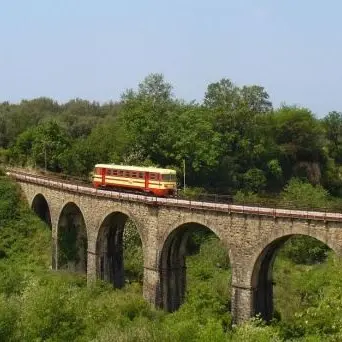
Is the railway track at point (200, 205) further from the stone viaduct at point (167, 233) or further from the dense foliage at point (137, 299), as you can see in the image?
the dense foliage at point (137, 299)

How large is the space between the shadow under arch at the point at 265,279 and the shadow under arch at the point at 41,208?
29.6 metres

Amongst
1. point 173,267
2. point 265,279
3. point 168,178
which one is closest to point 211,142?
point 168,178

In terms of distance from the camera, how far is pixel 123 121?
7475 cm

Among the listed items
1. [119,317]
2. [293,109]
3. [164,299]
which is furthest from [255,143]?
[119,317]

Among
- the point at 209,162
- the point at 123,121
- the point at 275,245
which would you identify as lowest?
the point at 275,245

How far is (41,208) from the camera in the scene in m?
62.7

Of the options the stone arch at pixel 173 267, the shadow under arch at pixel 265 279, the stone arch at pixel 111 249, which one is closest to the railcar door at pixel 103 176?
the stone arch at pixel 111 249

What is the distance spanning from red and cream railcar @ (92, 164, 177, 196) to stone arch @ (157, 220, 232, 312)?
5.18 m

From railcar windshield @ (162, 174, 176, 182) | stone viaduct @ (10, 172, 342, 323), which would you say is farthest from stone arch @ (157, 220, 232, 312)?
railcar windshield @ (162, 174, 176, 182)

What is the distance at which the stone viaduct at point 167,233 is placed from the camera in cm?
3597

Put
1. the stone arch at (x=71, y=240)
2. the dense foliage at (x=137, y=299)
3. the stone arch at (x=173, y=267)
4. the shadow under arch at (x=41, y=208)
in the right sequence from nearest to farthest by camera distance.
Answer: the dense foliage at (x=137, y=299)
the stone arch at (x=173, y=267)
the stone arch at (x=71, y=240)
the shadow under arch at (x=41, y=208)

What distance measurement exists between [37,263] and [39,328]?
89.5 feet

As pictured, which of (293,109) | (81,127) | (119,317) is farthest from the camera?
(81,127)

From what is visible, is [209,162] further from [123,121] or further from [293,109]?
[293,109]
